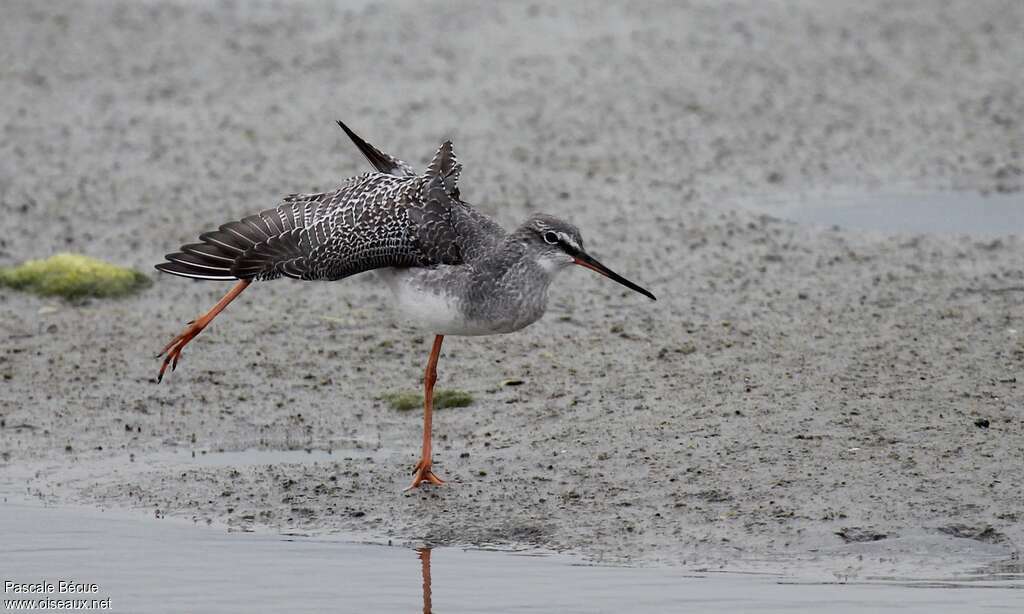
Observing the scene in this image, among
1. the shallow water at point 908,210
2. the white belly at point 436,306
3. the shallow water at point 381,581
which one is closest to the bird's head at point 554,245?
the white belly at point 436,306

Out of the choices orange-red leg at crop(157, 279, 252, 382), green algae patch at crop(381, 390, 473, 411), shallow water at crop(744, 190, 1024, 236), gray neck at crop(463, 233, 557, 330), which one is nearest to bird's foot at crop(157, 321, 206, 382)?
orange-red leg at crop(157, 279, 252, 382)

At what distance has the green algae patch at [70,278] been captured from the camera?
11.1 metres

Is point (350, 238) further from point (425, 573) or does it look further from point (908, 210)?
point (908, 210)

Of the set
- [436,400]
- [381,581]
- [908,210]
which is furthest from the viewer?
[908,210]

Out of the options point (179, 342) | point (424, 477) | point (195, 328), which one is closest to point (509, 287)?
point (424, 477)

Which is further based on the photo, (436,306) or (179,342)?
(179,342)

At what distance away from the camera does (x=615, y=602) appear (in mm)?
7121

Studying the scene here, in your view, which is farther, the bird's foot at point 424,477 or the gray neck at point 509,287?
the bird's foot at point 424,477

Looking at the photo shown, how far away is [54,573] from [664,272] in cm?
525

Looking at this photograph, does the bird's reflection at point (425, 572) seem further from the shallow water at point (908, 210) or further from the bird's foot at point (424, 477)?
the shallow water at point (908, 210)

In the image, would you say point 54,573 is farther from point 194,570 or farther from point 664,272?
point 664,272

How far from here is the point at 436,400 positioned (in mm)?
9633

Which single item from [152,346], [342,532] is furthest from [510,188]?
[342,532]

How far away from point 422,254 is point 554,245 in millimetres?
689
